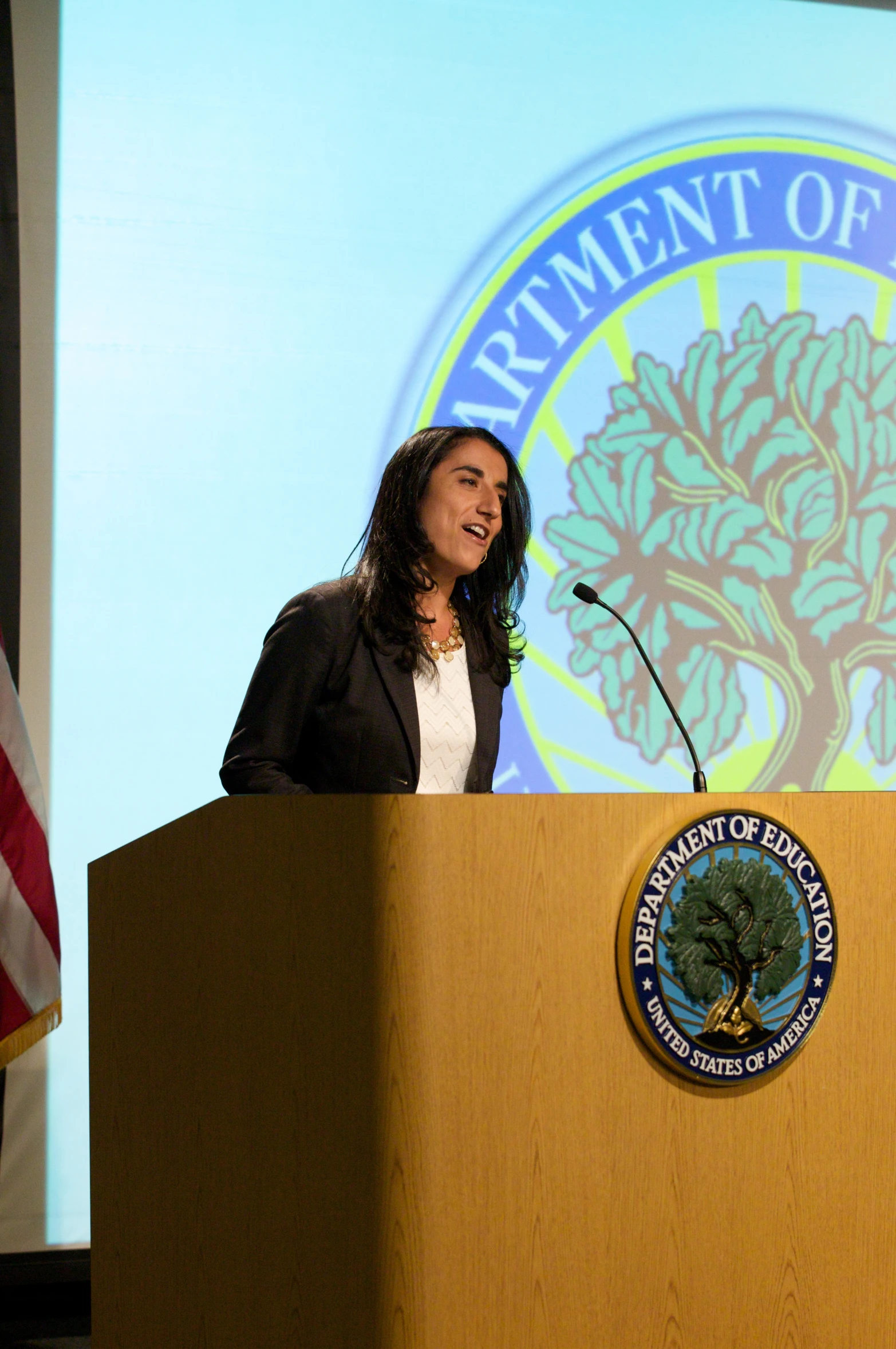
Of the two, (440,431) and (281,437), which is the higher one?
(281,437)

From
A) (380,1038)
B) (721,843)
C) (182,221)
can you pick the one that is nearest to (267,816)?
(380,1038)

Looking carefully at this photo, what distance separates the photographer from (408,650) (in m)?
1.94

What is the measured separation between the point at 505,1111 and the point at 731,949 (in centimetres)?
27

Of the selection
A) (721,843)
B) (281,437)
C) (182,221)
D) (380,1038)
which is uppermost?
(182,221)

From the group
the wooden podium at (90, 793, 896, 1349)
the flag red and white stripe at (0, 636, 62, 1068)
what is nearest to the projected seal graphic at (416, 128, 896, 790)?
the flag red and white stripe at (0, 636, 62, 1068)

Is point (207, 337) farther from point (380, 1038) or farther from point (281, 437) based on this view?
point (380, 1038)

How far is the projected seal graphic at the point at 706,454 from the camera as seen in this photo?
3.17 metres

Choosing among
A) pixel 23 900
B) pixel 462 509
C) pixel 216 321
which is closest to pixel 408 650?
pixel 462 509

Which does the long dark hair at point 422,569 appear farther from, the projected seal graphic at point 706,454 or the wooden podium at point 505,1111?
the projected seal graphic at point 706,454

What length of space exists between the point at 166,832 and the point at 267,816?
31 centimetres

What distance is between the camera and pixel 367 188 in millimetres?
3096

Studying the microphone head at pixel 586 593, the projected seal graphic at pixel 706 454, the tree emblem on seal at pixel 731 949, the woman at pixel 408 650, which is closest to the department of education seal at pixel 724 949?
the tree emblem on seal at pixel 731 949

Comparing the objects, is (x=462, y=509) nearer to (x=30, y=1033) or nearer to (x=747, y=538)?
(x=30, y=1033)

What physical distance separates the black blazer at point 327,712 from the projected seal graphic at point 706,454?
1229 mm
